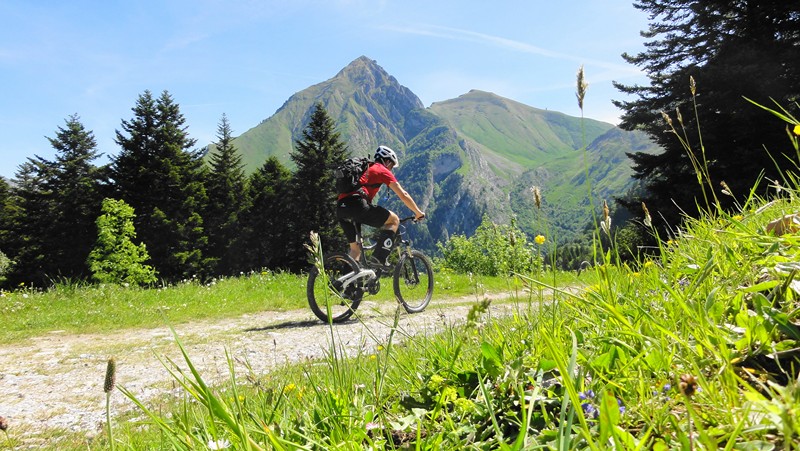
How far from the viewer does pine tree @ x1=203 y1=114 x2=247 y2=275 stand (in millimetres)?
48344

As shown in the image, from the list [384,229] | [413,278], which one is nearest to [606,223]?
[384,229]

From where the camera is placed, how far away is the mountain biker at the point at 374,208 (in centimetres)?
752

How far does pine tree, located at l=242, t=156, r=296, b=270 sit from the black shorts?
38978 millimetres

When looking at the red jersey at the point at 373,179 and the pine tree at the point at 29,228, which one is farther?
the pine tree at the point at 29,228

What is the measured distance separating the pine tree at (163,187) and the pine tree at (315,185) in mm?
9083

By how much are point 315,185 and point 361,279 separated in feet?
125

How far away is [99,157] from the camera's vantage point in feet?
177

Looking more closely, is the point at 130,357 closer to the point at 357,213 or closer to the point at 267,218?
the point at 357,213

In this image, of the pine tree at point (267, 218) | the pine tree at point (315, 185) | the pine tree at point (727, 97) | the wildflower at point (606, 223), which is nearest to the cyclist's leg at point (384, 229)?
the wildflower at point (606, 223)

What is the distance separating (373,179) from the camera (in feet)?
24.7

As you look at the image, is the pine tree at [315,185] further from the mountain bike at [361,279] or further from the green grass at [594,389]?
the green grass at [594,389]

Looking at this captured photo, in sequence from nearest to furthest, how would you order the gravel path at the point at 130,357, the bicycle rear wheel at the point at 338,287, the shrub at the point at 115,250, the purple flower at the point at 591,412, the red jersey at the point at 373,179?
1. the purple flower at the point at 591,412
2. the gravel path at the point at 130,357
3. the bicycle rear wheel at the point at 338,287
4. the red jersey at the point at 373,179
5. the shrub at the point at 115,250

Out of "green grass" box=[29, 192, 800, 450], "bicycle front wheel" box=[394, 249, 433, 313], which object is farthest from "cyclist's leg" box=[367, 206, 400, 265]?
"green grass" box=[29, 192, 800, 450]

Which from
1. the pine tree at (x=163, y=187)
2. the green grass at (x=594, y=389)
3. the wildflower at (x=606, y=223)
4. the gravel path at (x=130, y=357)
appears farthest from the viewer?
the pine tree at (x=163, y=187)
